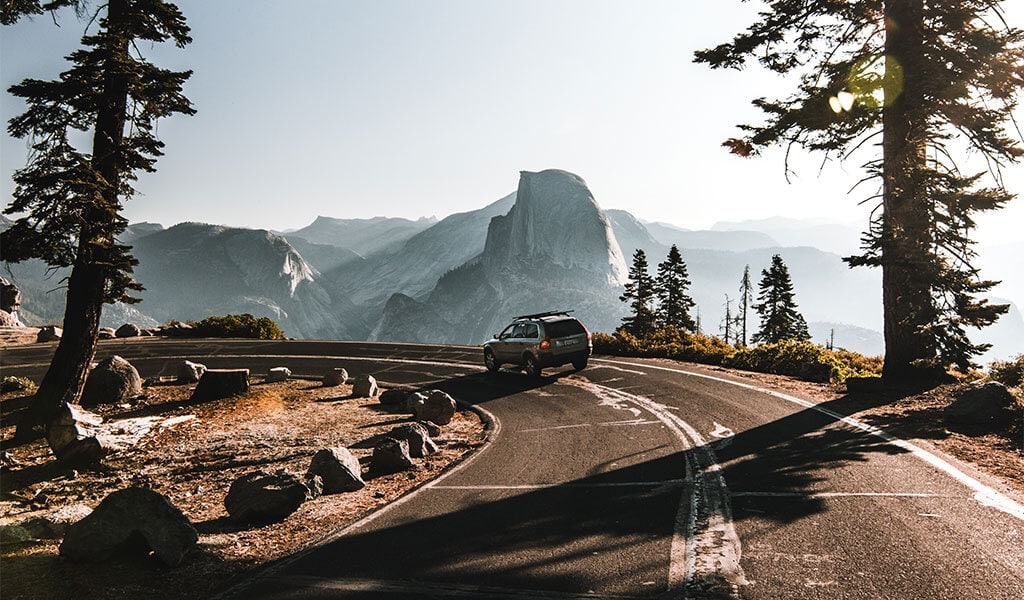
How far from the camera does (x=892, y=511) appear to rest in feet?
17.6

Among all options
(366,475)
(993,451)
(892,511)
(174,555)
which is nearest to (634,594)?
(892,511)

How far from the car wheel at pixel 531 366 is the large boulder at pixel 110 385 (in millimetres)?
10711

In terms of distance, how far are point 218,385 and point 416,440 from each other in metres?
→ 7.13

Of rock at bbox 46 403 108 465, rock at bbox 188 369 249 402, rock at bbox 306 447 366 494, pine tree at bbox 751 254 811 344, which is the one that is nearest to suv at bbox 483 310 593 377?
rock at bbox 188 369 249 402

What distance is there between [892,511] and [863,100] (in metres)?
11.1

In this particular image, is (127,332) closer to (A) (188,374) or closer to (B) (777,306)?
(A) (188,374)

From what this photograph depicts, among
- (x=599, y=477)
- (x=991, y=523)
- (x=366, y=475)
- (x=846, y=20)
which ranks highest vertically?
(x=846, y=20)

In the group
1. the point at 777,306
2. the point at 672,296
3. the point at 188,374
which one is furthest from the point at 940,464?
the point at 777,306

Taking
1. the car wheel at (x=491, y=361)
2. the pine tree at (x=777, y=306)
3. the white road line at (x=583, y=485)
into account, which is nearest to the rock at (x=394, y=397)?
the car wheel at (x=491, y=361)

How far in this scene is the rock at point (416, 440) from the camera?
9328 millimetres

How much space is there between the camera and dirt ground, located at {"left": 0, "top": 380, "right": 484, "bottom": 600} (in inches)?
191

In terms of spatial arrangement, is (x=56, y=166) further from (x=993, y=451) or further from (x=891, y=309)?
(x=891, y=309)

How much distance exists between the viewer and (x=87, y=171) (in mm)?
9328

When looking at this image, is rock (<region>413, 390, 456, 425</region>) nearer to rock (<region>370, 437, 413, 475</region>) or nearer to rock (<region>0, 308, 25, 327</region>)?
rock (<region>370, 437, 413, 475</region>)
